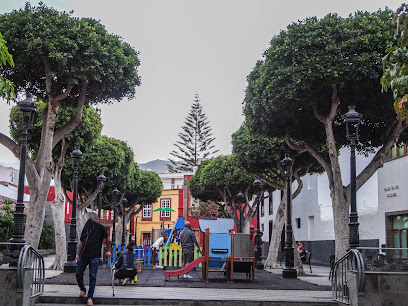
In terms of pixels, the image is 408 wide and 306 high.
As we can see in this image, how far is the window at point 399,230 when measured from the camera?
20977 millimetres

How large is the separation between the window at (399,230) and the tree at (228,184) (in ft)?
44.1

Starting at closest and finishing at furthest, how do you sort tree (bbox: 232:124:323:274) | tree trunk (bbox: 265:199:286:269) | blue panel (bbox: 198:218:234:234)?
blue panel (bbox: 198:218:234:234), tree (bbox: 232:124:323:274), tree trunk (bbox: 265:199:286:269)

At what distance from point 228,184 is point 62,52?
2331cm

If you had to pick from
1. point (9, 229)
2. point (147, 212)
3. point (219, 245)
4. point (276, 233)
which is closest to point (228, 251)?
point (219, 245)

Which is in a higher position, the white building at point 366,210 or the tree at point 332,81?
the tree at point 332,81

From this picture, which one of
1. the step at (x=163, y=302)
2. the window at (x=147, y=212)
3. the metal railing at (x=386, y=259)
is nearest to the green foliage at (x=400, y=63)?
the metal railing at (x=386, y=259)

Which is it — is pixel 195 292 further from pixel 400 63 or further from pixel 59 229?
pixel 59 229

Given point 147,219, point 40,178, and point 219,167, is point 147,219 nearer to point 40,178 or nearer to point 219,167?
point 219,167

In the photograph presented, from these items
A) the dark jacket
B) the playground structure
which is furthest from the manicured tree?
the playground structure

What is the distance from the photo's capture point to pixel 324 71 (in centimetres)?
1460

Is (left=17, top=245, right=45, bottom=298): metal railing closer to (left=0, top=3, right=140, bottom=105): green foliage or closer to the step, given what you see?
the step

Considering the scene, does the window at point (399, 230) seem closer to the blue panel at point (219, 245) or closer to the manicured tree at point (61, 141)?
the blue panel at point (219, 245)

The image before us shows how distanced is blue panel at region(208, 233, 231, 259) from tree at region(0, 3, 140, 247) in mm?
4643

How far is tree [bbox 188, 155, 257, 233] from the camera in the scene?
35812 millimetres
